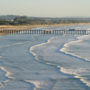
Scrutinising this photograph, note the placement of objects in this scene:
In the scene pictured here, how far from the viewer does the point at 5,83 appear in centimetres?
962

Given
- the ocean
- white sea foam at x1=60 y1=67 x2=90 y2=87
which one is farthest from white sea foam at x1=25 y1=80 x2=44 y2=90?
white sea foam at x1=60 y1=67 x2=90 y2=87

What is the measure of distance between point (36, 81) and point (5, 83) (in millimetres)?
1049

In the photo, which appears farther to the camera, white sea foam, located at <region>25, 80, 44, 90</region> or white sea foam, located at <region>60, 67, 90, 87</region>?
white sea foam, located at <region>60, 67, 90, 87</region>

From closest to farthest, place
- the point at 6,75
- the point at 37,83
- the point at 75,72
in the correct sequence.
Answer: the point at 37,83
the point at 6,75
the point at 75,72

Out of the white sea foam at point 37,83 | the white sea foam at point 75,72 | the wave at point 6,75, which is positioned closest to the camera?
the white sea foam at point 37,83

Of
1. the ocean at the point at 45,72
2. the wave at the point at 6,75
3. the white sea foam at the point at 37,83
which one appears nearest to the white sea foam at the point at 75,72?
the ocean at the point at 45,72

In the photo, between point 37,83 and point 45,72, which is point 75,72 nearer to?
point 45,72

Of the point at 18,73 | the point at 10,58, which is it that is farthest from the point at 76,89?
the point at 10,58

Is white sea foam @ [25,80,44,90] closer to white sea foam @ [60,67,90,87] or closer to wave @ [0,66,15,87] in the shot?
wave @ [0,66,15,87]

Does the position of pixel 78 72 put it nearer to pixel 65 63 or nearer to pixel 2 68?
pixel 65 63

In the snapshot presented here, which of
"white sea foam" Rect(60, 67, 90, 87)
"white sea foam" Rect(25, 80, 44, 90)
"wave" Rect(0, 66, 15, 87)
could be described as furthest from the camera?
"white sea foam" Rect(60, 67, 90, 87)

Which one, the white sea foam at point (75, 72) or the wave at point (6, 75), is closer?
the wave at point (6, 75)

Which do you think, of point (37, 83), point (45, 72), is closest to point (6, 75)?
point (45, 72)

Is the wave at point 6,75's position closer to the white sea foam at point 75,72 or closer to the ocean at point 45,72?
the ocean at point 45,72
